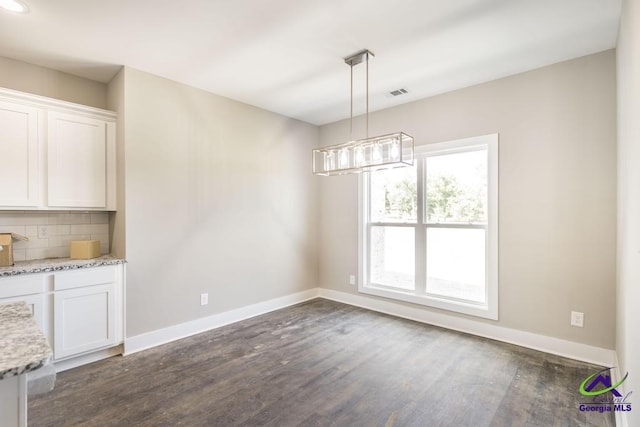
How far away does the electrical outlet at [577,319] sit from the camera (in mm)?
2793

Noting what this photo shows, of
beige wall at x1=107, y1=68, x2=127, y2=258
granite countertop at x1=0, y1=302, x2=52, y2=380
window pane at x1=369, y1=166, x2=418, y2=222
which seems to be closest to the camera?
granite countertop at x1=0, y1=302, x2=52, y2=380

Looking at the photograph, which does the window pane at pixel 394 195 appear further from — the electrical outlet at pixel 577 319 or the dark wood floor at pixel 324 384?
the electrical outlet at pixel 577 319

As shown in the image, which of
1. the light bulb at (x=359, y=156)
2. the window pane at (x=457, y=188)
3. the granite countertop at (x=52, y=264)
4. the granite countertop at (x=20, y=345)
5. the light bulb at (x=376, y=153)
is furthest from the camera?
the window pane at (x=457, y=188)

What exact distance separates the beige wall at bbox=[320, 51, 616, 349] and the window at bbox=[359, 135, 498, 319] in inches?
5.6

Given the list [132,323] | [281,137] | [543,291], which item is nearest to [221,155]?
[281,137]

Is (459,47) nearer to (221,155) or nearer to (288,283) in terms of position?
(221,155)

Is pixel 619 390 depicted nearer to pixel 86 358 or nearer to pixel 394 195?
pixel 394 195

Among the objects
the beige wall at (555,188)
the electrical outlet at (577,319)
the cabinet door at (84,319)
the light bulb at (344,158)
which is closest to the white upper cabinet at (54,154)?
the cabinet door at (84,319)

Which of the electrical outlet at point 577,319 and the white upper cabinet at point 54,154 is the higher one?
the white upper cabinet at point 54,154

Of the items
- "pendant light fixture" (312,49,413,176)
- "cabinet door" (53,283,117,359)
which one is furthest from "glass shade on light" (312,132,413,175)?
"cabinet door" (53,283,117,359)

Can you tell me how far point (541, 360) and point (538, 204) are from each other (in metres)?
1.42

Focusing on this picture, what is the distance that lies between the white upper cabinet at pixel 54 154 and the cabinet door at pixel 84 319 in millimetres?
820

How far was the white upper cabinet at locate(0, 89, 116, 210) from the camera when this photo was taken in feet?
8.57

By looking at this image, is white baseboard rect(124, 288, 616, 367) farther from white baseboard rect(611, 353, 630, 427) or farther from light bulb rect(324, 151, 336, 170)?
light bulb rect(324, 151, 336, 170)
